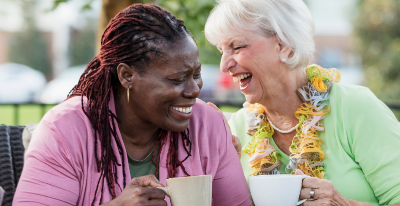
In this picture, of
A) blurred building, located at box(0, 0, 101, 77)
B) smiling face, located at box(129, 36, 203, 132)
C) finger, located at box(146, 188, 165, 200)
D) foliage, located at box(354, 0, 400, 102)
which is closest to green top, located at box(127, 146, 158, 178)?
smiling face, located at box(129, 36, 203, 132)

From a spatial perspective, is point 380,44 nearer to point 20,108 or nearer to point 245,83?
point 20,108

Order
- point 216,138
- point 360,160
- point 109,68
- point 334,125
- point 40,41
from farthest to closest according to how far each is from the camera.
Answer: point 40,41
point 334,125
point 360,160
point 216,138
point 109,68

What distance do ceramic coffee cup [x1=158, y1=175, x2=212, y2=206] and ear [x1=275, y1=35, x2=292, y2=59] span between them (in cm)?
127

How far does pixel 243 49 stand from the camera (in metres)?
2.49

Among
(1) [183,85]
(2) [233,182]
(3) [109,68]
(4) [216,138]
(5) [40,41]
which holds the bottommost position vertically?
(2) [233,182]

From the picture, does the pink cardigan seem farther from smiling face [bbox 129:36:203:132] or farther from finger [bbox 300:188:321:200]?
finger [bbox 300:188:321:200]

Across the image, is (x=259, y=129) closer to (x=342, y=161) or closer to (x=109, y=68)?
(x=342, y=161)

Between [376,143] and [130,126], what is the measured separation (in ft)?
4.10

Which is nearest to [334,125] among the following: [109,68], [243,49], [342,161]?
[342,161]

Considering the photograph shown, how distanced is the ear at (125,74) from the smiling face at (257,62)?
31.8 inches

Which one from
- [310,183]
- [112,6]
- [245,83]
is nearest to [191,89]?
[310,183]

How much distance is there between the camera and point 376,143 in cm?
215

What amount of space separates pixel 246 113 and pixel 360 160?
838 mm

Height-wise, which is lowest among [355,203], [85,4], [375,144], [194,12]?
[355,203]
